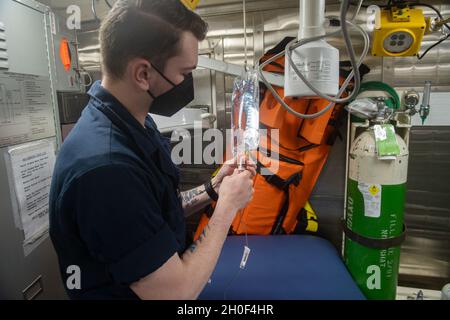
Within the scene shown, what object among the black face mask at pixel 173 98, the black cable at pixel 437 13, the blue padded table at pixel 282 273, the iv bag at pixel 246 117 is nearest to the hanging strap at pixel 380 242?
the blue padded table at pixel 282 273

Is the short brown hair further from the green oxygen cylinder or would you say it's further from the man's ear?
the green oxygen cylinder

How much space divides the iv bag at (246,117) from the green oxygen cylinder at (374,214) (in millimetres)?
724

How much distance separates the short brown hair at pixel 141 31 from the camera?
72 centimetres

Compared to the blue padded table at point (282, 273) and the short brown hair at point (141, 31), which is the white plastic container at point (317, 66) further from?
the blue padded table at point (282, 273)

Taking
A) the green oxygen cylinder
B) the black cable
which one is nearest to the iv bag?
the green oxygen cylinder

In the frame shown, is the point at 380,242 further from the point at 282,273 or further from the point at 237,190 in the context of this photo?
the point at 237,190

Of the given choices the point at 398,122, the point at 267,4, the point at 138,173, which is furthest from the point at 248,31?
the point at 138,173

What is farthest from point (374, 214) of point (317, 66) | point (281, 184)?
point (317, 66)

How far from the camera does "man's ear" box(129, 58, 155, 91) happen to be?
0.73 m

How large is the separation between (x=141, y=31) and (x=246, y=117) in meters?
0.50

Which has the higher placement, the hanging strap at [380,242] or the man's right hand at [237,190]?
the man's right hand at [237,190]
